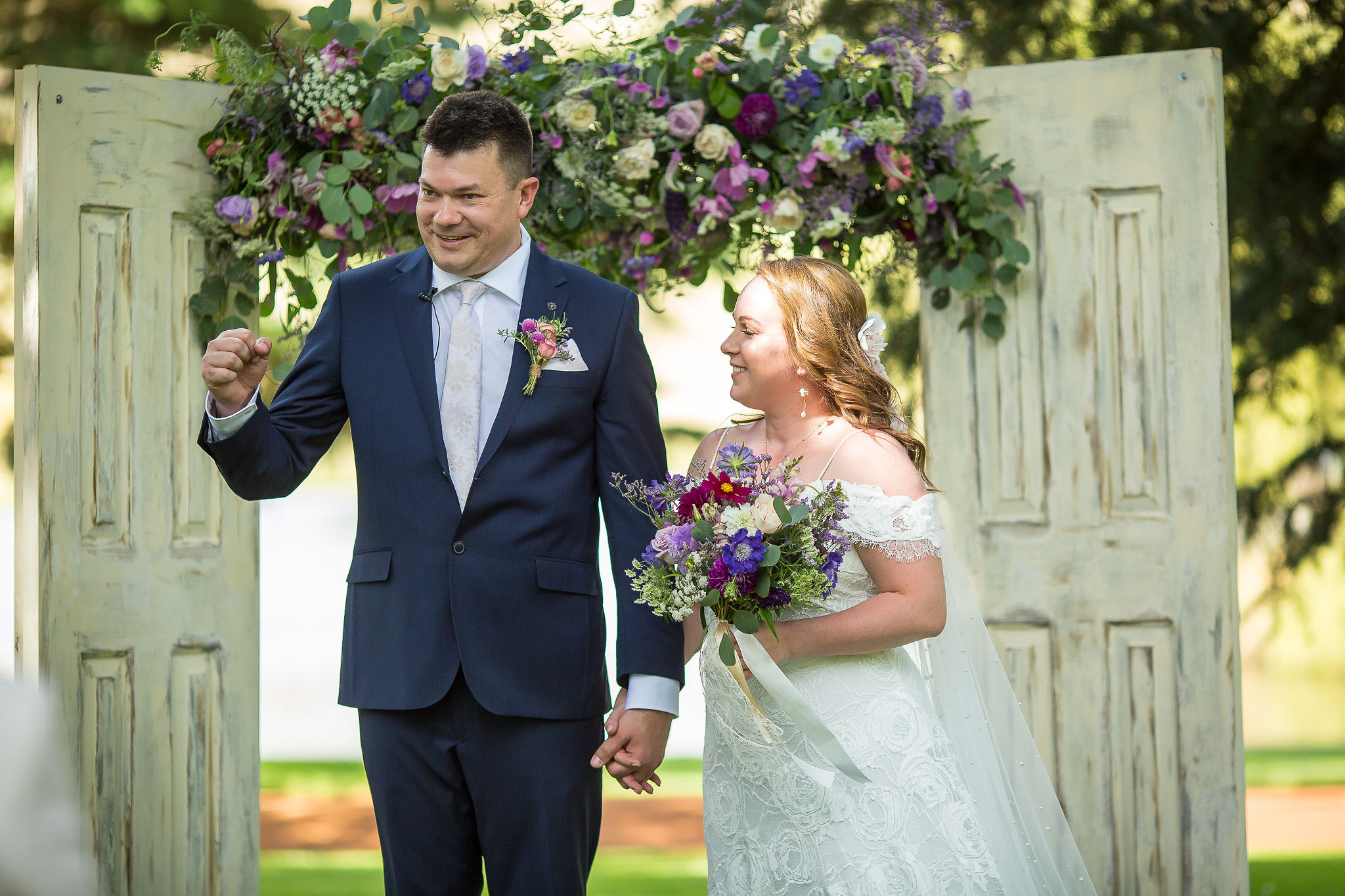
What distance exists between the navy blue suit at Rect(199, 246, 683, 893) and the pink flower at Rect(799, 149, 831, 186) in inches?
48.0

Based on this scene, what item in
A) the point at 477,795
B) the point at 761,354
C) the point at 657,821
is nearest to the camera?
the point at 477,795

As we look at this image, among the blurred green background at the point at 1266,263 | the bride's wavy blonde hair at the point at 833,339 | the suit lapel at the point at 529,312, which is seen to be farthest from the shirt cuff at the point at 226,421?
the blurred green background at the point at 1266,263

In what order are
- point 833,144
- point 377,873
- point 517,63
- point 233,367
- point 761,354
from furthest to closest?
point 377,873 < point 517,63 < point 833,144 < point 761,354 < point 233,367

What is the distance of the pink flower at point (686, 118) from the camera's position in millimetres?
3531

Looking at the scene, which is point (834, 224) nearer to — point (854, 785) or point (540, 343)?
point (540, 343)

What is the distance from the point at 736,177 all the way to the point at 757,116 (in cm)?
18

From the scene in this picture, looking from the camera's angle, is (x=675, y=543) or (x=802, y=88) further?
(x=802, y=88)

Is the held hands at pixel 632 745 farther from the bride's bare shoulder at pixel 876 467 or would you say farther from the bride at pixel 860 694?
the bride's bare shoulder at pixel 876 467

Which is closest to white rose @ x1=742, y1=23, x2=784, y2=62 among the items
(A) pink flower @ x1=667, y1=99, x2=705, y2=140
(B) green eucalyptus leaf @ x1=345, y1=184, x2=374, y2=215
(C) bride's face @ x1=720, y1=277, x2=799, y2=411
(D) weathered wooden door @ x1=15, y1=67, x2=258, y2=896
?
(A) pink flower @ x1=667, y1=99, x2=705, y2=140

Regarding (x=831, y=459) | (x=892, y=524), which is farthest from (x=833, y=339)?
(x=892, y=524)

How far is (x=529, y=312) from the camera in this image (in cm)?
257

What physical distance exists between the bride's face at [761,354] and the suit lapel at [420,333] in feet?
2.37

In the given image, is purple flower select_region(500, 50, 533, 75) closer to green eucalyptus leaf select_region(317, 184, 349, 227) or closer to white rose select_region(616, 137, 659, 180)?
white rose select_region(616, 137, 659, 180)

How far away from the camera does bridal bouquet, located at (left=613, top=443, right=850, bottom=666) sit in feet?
8.03
